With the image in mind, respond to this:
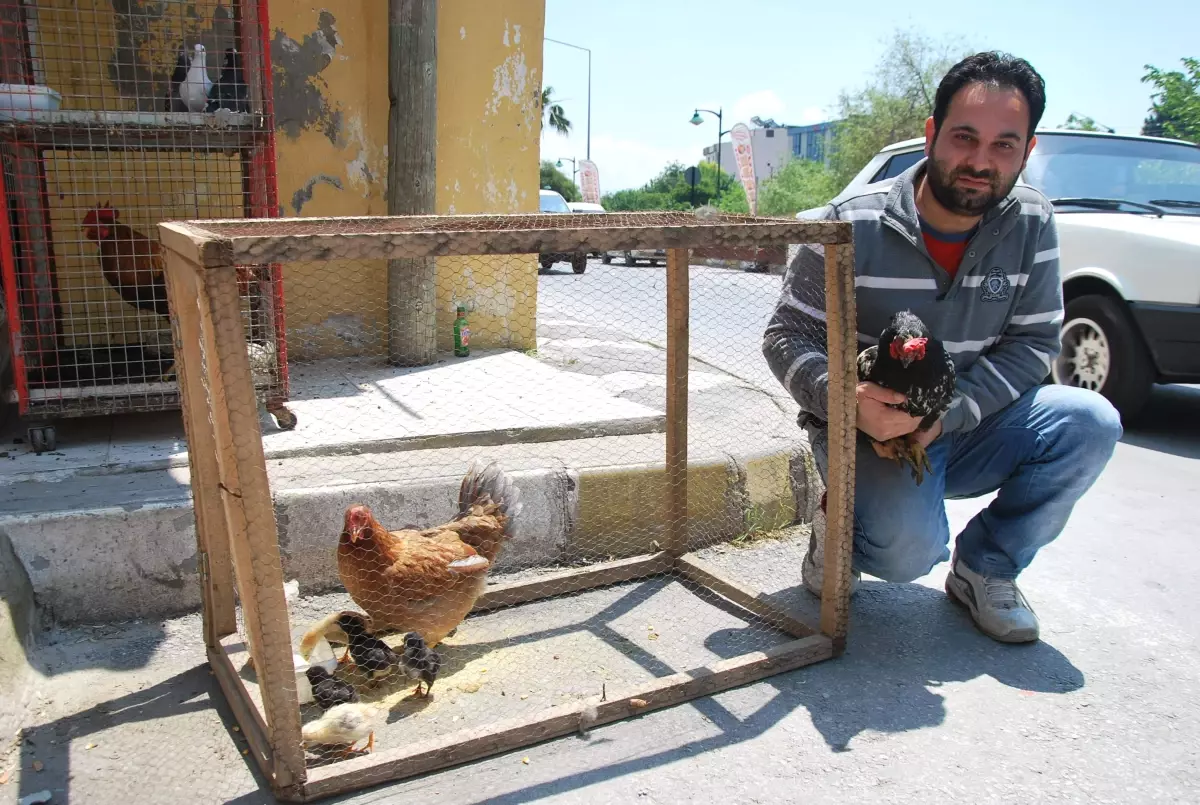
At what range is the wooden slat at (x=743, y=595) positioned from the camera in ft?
8.46

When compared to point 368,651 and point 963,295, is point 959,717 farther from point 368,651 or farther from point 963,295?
point 368,651

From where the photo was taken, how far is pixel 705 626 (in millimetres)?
2680

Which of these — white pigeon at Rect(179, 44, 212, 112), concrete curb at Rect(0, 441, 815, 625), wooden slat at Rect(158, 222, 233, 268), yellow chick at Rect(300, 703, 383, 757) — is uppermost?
white pigeon at Rect(179, 44, 212, 112)

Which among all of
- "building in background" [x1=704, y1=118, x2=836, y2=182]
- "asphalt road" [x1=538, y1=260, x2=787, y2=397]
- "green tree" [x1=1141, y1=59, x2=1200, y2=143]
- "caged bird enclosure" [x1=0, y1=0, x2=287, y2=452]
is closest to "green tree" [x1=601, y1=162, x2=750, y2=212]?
"building in background" [x1=704, y1=118, x2=836, y2=182]

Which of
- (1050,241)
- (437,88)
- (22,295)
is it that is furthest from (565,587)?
(437,88)

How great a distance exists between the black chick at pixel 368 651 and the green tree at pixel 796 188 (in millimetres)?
35094

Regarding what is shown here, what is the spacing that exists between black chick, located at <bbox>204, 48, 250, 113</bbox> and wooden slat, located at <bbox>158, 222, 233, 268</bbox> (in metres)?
1.88

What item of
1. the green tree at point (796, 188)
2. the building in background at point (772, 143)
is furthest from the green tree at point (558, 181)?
the green tree at point (796, 188)

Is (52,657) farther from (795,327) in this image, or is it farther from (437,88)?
(437,88)

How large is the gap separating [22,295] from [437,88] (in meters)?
2.36

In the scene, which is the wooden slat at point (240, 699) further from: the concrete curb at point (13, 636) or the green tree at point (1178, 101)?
the green tree at point (1178, 101)

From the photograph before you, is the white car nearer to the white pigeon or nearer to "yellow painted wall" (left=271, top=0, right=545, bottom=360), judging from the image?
"yellow painted wall" (left=271, top=0, right=545, bottom=360)

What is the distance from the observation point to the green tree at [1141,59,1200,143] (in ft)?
58.7

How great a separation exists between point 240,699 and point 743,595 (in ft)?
4.95
